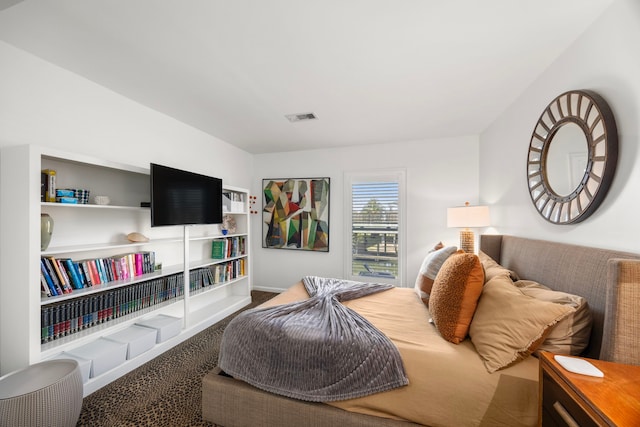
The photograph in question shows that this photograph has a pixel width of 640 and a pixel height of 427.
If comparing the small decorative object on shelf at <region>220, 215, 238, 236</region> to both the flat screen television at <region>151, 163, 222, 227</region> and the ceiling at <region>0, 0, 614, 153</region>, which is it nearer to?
the flat screen television at <region>151, 163, 222, 227</region>

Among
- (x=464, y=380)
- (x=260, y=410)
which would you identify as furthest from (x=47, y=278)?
(x=464, y=380)

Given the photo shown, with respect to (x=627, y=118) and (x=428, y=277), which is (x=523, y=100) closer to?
(x=627, y=118)

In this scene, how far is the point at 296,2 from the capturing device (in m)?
1.40

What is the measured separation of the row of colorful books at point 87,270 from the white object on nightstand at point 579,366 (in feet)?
9.79

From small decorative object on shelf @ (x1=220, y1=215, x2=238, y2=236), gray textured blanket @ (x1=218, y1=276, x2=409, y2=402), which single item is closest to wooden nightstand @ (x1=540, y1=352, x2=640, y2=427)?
gray textured blanket @ (x1=218, y1=276, x2=409, y2=402)

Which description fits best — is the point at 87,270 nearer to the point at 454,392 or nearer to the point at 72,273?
the point at 72,273

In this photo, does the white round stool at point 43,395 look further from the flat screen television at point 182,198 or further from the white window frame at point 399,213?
the white window frame at point 399,213

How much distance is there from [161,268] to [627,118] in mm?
3861

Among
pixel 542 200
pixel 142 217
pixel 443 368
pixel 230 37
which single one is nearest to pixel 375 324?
pixel 443 368

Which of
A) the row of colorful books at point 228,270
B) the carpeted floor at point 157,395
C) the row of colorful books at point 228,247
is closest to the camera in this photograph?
the carpeted floor at point 157,395

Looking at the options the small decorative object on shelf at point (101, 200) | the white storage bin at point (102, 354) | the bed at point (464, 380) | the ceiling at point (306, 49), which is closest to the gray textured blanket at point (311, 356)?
the bed at point (464, 380)

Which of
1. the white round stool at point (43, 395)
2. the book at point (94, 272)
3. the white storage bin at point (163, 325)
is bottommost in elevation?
the white storage bin at point (163, 325)

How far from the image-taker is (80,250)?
191 centimetres

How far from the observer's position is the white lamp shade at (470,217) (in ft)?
9.66
